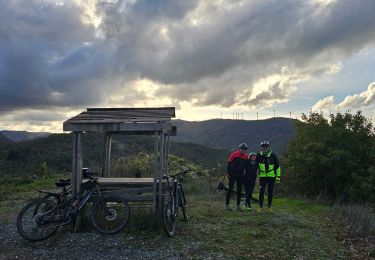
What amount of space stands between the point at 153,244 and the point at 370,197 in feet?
35.3

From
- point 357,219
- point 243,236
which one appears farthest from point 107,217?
point 357,219

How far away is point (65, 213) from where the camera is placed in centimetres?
906

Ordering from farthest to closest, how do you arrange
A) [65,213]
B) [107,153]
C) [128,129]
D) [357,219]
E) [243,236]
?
[107,153], [357,219], [128,129], [243,236], [65,213]

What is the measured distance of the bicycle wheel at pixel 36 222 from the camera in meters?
8.65

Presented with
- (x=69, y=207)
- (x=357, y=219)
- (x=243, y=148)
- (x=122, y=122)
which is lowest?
(x=357, y=219)

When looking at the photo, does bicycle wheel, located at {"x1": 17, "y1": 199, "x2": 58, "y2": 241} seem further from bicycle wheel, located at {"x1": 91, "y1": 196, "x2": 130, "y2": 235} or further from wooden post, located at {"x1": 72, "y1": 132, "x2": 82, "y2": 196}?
bicycle wheel, located at {"x1": 91, "y1": 196, "x2": 130, "y2": 235}

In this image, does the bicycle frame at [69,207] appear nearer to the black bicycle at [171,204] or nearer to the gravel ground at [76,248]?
the gravel ground at [76,248]

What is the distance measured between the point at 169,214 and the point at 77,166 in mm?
2494

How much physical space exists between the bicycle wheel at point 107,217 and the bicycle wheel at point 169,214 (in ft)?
2.88

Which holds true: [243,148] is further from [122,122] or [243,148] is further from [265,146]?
[122,122]

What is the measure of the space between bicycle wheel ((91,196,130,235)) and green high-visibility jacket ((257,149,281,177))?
5.09m

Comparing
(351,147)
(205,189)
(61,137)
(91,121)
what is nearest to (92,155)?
(61,137)

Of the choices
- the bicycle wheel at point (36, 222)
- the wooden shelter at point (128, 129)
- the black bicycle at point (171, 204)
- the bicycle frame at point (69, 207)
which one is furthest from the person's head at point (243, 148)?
the bicycle wheel at point (36, 222)

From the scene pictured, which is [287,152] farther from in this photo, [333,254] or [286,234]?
[333,254]
